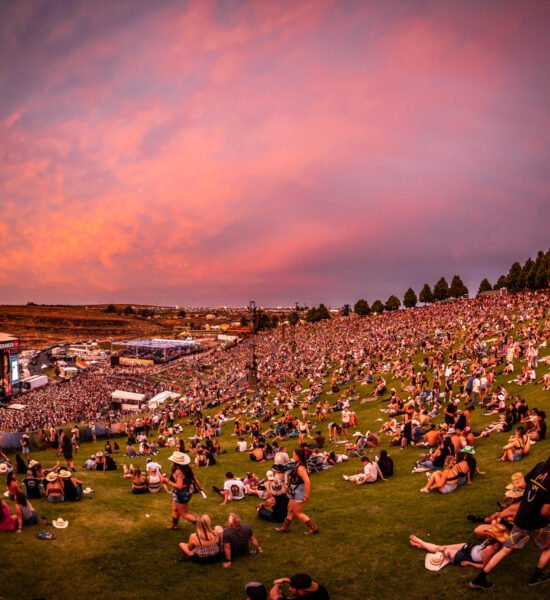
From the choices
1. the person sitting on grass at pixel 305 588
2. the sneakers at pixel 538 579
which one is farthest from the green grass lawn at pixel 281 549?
the person sitting on grass at pixel 305 588

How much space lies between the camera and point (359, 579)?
7254 mm

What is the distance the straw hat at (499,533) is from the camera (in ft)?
21.6

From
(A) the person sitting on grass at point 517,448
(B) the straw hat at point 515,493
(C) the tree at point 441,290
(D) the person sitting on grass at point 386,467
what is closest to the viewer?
(B) the straw hat at point 515,493

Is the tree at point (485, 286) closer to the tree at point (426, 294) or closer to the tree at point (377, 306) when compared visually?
the tree at point (426, 294)

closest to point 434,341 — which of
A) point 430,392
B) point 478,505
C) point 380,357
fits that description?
point 380,357

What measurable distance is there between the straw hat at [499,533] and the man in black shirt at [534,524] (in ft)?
0.66

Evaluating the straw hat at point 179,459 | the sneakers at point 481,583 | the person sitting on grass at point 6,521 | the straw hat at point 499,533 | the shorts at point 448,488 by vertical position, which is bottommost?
the shorts at point 448,488

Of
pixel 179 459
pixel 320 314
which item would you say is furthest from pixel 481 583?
pixel 320 314

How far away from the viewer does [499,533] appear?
6.61 m

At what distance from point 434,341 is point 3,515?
37.3 metres

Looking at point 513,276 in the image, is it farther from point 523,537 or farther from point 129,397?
point 523,537

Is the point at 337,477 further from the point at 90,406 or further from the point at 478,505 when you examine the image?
the point at 90,406

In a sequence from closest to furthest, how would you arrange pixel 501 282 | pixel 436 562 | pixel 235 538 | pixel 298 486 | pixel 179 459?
1. pixel 436 562
2. pixel 235 538
3. pixel 298 486
4. pixel 179 459
5. pixel 501 282

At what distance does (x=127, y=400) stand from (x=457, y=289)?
3680 inches
